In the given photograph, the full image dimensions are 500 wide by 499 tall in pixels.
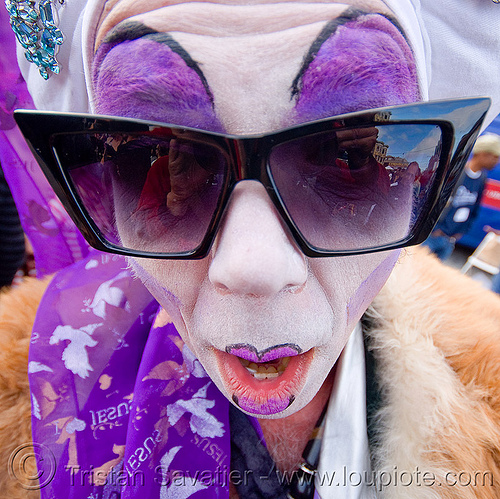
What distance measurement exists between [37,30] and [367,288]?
2.68 ft

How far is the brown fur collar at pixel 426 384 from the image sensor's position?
2.49ft

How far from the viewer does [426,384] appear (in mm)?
821

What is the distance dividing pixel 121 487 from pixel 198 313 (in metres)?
0.60

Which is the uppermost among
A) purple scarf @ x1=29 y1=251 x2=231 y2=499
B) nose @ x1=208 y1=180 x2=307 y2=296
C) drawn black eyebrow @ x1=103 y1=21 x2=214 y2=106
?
drawn black eyebrow @ x1=103 y1=21 x2=214 y2=106

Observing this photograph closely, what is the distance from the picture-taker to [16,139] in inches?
48.2

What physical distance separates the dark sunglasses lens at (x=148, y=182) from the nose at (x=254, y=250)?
0.14ft

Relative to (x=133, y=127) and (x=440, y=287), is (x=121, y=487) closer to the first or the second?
(x=133, y=127)

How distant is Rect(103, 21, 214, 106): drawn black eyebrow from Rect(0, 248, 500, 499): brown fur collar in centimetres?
75

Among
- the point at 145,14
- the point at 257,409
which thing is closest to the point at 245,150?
the point at 145,14

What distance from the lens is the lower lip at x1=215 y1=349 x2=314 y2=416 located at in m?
0.64

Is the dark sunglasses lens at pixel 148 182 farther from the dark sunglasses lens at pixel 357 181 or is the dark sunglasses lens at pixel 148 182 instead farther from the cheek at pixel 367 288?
the cheek at pixel 367 288

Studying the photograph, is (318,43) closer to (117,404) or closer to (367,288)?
(367,288)

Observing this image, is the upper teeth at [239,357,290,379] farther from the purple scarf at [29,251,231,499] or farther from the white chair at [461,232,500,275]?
the white chair at [461,232,500,275]

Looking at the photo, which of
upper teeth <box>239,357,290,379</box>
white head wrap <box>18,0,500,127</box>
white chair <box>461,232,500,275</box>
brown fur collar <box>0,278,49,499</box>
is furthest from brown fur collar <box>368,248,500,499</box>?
white chair <box>461,232,500,275</box>
